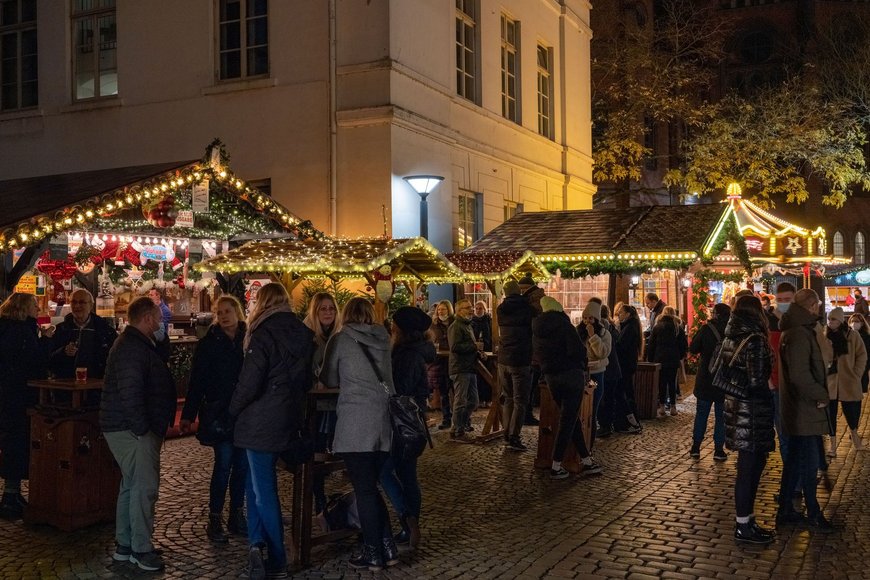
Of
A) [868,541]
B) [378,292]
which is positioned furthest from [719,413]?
[378,292]

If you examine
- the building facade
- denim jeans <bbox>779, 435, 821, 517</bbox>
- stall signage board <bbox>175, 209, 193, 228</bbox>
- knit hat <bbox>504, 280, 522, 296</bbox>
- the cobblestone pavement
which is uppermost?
the building facade

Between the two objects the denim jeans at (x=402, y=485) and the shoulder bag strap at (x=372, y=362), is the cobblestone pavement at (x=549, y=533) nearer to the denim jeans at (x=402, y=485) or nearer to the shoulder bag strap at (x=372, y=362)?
the denim jeans at (x=402, y=485)

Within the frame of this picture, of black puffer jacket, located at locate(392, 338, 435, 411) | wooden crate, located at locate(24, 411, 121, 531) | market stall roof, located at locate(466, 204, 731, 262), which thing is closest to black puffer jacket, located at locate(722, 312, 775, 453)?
black puffer jacket, located at locate(392, 338, 435, 411)

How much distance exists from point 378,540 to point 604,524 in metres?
2.23

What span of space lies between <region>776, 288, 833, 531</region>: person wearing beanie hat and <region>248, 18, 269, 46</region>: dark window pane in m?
13.2

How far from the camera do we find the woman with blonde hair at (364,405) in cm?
617

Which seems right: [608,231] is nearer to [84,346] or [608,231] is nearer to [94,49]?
[94,49]

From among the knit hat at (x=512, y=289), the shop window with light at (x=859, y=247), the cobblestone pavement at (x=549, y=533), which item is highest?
the shop window with light at (x=859, y=247)

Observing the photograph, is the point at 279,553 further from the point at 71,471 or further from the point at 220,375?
the point at 71,471

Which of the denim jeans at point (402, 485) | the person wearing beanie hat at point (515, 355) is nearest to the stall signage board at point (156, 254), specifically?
the person wearing beanie hat at point (515, 355)

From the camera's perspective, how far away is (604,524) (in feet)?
25.2

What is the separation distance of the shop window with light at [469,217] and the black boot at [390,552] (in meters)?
13.8

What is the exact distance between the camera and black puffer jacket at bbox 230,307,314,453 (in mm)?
5977

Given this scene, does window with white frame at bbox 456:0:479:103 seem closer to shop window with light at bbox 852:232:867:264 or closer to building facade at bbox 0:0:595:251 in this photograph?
building facade at bbox 0:0:595:251
